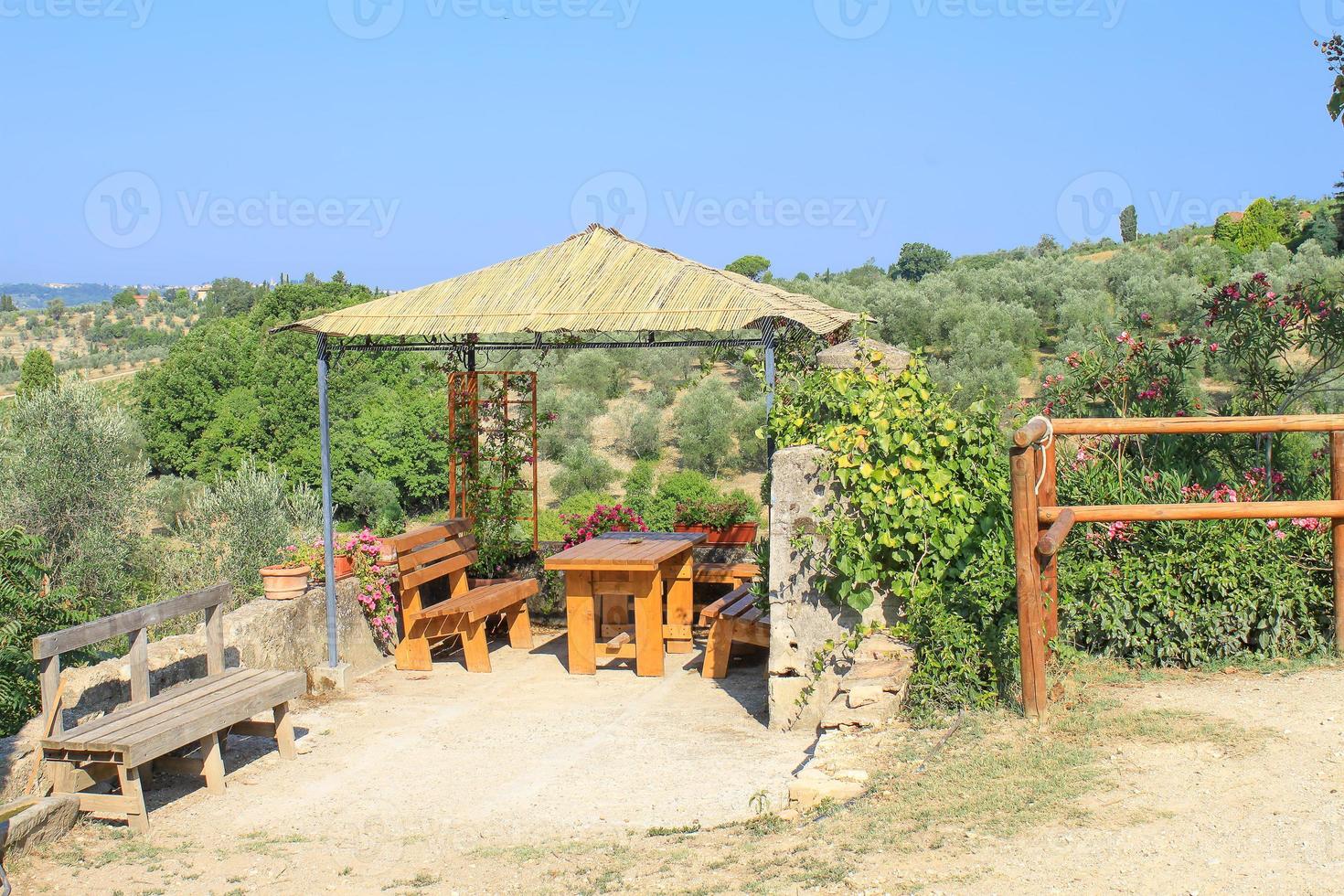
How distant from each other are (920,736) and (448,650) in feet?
15.4

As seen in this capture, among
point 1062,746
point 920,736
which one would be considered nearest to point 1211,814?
point 1062,746

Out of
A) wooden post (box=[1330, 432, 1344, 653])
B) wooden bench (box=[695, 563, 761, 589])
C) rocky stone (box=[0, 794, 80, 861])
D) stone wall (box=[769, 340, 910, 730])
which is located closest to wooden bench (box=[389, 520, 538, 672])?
wooden bench (box=[695, 563, 761, 589])

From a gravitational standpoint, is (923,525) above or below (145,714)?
above

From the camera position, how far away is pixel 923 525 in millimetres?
5570

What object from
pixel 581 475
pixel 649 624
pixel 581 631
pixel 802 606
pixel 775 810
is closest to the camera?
pixel 775 810

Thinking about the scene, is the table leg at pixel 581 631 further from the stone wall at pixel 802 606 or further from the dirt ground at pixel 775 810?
the stone wall at pixel 802 606

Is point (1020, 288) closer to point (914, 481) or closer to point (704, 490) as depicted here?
point (704, 490)

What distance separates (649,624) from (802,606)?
6.09 feet

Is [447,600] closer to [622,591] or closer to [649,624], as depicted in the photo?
[622,591]

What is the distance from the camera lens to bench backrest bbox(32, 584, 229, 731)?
4.86m

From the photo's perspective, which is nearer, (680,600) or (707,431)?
(680,600)

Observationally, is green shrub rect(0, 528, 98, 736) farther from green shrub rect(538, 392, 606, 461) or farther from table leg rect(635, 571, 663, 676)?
green shrub rect(538, 392, 606, 461)

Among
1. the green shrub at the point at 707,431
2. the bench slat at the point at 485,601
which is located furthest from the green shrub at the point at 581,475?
the bench slat at the point at 485,601

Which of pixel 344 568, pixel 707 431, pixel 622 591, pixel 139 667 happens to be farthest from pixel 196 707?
pixel 707 431
